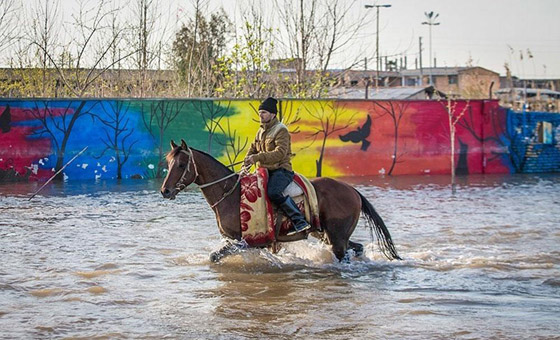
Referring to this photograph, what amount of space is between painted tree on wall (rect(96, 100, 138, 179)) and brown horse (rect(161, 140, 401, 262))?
14.0 meters

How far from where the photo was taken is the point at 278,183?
10.7m

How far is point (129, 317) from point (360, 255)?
406 centimetres

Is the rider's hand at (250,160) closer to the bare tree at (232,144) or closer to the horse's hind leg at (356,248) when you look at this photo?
the horse's hind leg at (356,248)

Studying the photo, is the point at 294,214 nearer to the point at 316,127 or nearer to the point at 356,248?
the point at 356,248

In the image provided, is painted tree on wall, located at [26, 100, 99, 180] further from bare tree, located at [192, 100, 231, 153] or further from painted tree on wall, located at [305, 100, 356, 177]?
painted tree on wall, located at [305, 100, 356, 177]

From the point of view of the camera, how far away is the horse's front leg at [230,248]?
35.1 ft

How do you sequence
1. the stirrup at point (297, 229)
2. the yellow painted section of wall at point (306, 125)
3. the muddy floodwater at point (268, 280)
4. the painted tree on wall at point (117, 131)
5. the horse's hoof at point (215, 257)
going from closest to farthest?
the muddy floodwater at point (268, 280) → the stirrup at point (297, 229) → the horse's hoof at point (215, 257) → the painted tree on wall at point (117, 131) → the yellow painted section of wall at point (306, 125)

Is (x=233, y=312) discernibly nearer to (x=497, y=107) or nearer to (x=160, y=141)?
(x=160, y=141)

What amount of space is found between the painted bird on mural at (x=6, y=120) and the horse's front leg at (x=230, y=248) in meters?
14.5

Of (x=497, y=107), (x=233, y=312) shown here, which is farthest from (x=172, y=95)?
(x=233, y=312)

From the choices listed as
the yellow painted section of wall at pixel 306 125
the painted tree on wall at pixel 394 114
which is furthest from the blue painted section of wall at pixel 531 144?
the yellow painted section of wall at pixel 306 125

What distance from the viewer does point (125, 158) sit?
24.6 metres

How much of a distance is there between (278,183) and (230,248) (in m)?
1.02

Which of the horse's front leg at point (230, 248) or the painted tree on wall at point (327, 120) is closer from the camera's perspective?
the horse's front leg at point (230, 248)
